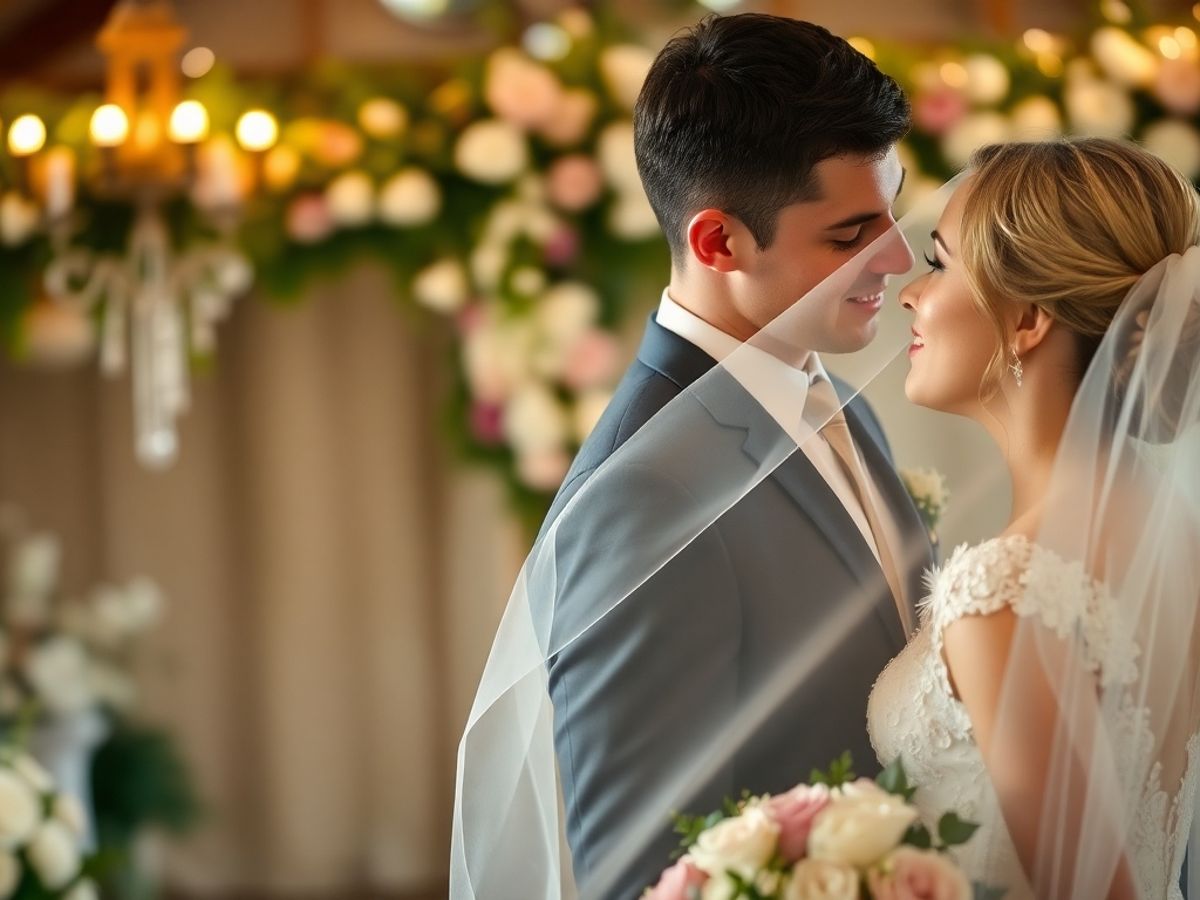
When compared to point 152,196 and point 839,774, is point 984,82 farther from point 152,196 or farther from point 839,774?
point 839,774

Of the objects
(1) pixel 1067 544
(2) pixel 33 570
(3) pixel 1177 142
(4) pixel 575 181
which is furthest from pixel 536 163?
(1) pixel 1067 544

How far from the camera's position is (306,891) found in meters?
5.79

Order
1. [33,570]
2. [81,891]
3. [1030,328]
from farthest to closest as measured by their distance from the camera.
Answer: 1. [33,570]
2. [81,891]
3. [1030,328]

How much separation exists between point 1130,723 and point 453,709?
14.1 feet

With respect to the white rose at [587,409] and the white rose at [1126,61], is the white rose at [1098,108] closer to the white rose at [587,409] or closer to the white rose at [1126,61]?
the white rose at [1126,61]

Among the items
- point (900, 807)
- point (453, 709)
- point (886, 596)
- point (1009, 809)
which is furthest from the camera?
point (453, 709)

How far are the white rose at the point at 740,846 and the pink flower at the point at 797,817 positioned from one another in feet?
0.04

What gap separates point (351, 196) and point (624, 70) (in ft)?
2.93

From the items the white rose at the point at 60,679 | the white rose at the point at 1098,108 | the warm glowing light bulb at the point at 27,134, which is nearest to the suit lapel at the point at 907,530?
the white rose at the point at 1098,108

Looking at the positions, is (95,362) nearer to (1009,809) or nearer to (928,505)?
(928,505)

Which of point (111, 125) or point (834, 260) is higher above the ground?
point (834, 260)

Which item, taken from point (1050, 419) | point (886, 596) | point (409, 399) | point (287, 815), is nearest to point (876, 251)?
point (1050, 419)

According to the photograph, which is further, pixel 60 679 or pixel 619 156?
pixel 60 679

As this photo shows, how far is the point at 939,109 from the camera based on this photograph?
4.30 m
